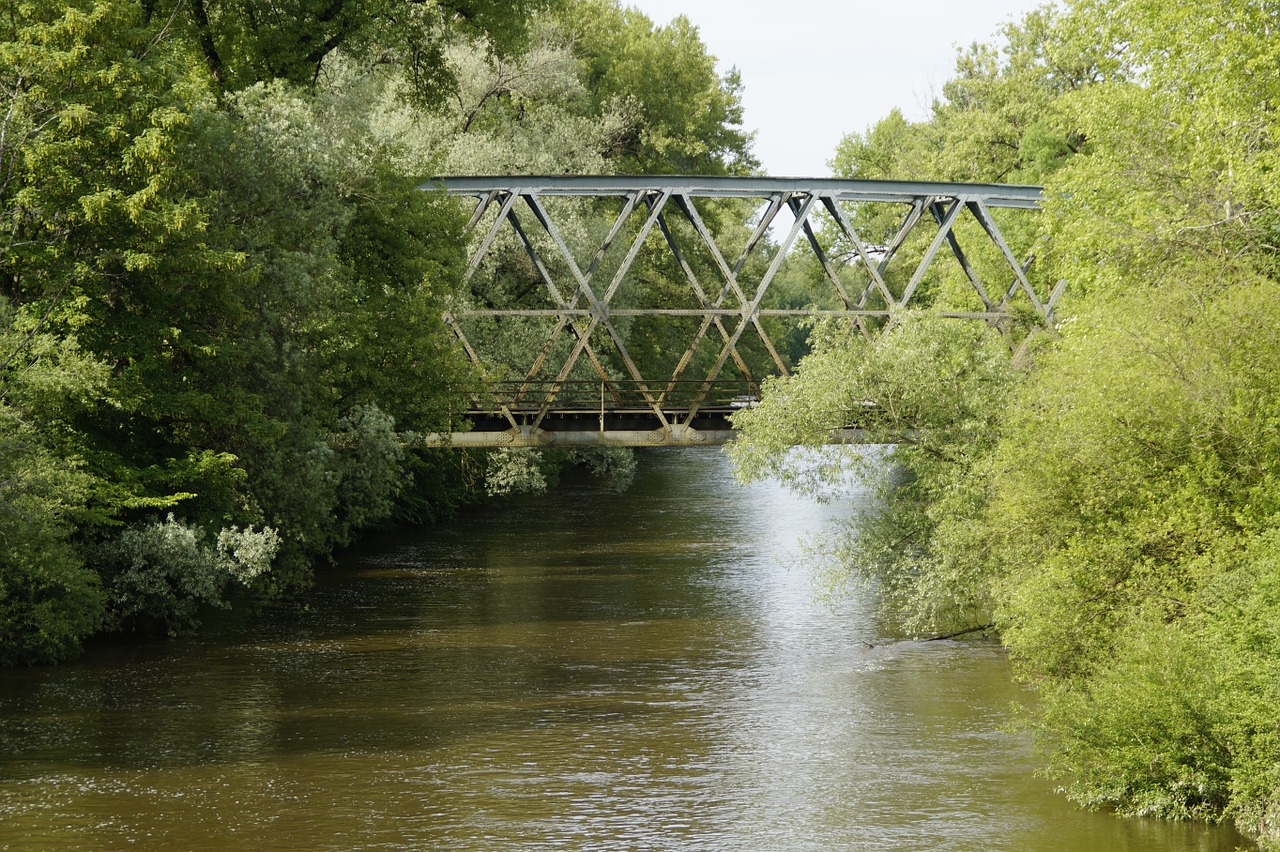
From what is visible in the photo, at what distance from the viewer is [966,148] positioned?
A: 163 feet

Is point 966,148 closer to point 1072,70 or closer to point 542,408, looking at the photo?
point 1072,70

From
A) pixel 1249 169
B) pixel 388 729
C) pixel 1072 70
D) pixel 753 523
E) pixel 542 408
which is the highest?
pixel 1072 70

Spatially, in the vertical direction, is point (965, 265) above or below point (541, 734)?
above

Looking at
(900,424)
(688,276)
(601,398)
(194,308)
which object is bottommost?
(900,424)

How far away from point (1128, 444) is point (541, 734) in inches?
318

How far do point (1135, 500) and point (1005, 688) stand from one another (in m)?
4.18

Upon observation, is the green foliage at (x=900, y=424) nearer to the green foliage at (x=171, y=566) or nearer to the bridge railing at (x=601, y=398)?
the bridge railing at (x=601, y=398)

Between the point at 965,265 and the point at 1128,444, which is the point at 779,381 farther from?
the point at 965,265

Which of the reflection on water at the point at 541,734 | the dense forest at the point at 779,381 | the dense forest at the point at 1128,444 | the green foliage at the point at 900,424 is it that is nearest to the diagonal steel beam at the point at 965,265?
the dense forest at the point at 779,381

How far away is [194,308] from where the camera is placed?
24.4 metres

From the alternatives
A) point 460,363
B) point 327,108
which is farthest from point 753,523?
point 327,108

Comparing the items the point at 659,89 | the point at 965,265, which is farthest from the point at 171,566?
the point at 659,89

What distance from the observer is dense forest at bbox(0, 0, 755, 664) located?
71.9 ft

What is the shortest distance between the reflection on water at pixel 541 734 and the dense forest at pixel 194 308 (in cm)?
161
